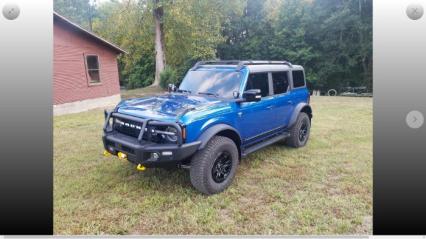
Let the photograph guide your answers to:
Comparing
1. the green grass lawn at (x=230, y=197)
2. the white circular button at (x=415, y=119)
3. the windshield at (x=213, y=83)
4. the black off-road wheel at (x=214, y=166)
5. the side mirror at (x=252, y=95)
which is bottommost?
the green grass lawn at (x=230, y=197)

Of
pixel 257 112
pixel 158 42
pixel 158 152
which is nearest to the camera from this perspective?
pixel 158 152

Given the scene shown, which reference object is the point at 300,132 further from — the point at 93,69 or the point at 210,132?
the point at 93,69

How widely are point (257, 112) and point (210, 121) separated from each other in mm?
1127

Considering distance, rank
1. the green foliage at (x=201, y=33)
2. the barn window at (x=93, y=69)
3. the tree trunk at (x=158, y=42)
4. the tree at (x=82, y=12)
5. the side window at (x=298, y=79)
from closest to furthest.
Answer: the side window at (x=298, y=79)
the barn window at (x=93, y=69)
the green foliage at (x=201, y=33)
the tree at (x=82, y=12)
the tree trunk at (x=158, y=42)

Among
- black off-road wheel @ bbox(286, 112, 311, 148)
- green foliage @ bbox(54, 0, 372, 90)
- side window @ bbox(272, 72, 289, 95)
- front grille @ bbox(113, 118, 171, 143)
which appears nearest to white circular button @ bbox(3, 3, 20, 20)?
front grille @ bbox(113, 118, 171, 143)

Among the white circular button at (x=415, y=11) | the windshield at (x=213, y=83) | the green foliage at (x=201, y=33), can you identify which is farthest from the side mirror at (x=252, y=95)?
the green foliage at (x=201, y=33)

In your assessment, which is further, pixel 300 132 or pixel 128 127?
pixel 300 132

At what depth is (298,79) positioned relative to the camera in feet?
19.1

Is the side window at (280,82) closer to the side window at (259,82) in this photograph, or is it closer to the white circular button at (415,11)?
the side window at (259,82)

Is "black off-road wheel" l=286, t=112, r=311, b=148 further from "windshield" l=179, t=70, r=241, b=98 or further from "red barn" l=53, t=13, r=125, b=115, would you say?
"red barn" l=53, t=13, r=125, b=115

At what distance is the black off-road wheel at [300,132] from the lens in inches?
215

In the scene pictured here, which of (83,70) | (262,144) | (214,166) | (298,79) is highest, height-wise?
(83,70)

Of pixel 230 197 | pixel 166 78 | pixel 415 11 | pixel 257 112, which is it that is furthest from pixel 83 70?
pixel 415 11

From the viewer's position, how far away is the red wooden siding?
407 inches
